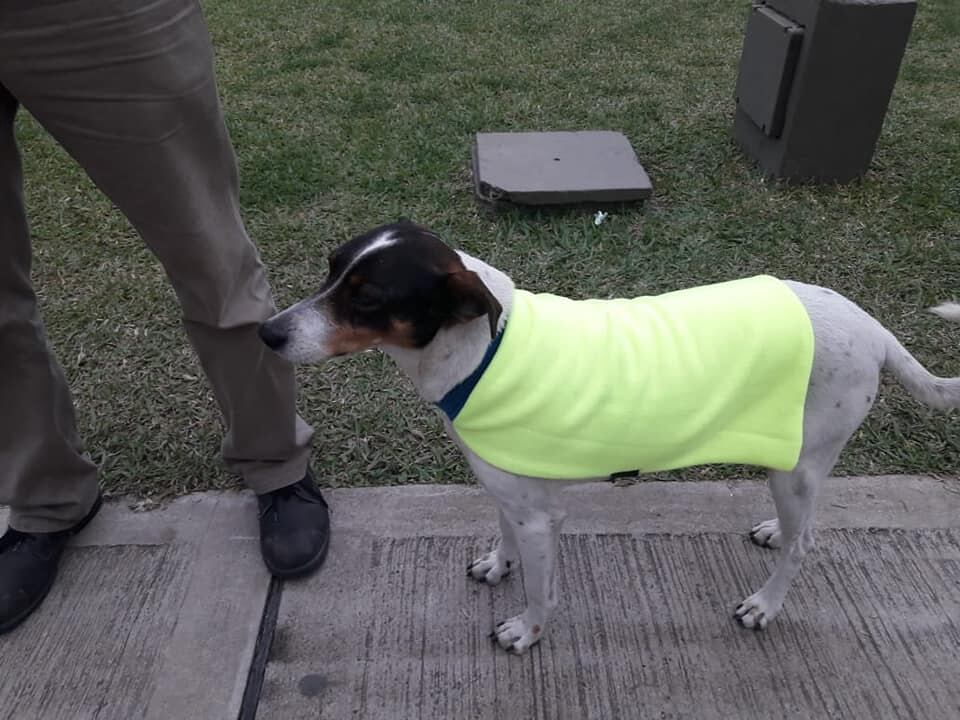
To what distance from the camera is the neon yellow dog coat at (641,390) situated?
6.52 feet

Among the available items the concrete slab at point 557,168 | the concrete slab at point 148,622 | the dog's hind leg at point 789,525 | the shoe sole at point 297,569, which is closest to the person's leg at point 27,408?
the concrete slab at point 148,622

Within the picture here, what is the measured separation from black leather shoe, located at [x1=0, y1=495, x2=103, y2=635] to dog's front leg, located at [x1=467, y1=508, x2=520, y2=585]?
5.01 ft

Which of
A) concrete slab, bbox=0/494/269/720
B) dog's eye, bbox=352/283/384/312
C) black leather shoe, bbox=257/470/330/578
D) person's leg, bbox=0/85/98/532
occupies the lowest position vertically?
concrete slab, bbox=0/494/269/720

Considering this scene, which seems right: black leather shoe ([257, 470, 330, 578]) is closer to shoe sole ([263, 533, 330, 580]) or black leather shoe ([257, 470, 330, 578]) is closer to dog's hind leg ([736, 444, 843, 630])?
shoe sole ([263, 533, 330, 580])

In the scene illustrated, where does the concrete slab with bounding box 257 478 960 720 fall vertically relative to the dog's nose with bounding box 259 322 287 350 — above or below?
below

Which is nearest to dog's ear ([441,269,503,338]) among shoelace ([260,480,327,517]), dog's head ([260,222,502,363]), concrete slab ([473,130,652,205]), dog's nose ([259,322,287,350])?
dog's head ([260,222,502,363])

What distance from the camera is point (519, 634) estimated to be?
2.44 m

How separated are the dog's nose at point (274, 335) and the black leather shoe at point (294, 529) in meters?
0.96

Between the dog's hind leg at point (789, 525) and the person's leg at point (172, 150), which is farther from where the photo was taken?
the dog's hind leg at point (789, 525)

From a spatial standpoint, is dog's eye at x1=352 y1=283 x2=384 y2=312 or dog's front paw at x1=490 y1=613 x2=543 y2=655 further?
dog's front paw at x1=490 y1=613 x2=543 y2=655

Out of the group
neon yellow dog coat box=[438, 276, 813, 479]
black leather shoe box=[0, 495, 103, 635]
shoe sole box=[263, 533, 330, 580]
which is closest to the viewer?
neon yellow dog coat box=[438, 276, 813, 479]

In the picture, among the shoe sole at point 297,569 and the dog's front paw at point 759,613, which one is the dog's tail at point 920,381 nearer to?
the dog's front paw at point 759,613

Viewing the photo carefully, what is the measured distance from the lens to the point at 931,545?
2748mm

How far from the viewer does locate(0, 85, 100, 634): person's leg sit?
240 centimetres
